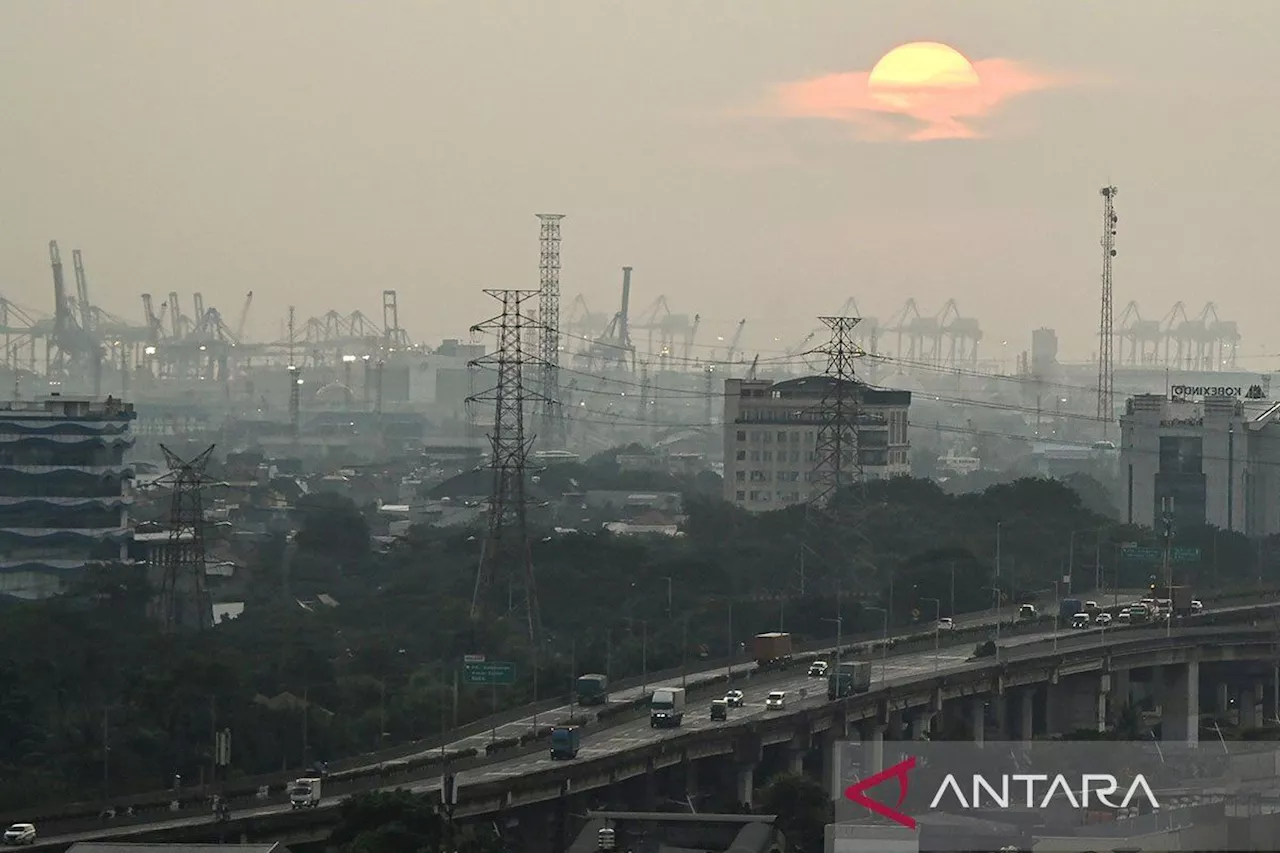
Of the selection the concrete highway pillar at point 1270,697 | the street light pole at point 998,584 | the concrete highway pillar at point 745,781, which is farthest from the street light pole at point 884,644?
the concrete highway pillar at point 745,781

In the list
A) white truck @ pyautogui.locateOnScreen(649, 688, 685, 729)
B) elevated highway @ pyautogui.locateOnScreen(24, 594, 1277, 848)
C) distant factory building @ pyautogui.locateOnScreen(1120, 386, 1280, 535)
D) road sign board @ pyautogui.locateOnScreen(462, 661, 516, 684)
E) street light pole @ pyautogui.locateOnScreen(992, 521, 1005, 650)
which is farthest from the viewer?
distant factory building @ pyautogui.locateOnScreen(1120, 386, 1280, 535)

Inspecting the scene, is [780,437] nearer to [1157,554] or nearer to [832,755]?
[1157,554]

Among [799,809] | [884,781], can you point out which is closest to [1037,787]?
[884,781]

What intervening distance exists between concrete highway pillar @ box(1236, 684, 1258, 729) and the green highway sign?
10332 millimetres

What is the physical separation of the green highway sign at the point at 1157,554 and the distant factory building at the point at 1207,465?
29.0 ft

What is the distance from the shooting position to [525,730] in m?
31.5

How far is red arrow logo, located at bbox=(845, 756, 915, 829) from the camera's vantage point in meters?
19.4

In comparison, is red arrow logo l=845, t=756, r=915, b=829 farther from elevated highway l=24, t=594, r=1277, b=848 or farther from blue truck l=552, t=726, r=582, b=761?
blue truck l=552, t=726, r=582, b=761

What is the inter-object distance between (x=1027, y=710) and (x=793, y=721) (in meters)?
7.52

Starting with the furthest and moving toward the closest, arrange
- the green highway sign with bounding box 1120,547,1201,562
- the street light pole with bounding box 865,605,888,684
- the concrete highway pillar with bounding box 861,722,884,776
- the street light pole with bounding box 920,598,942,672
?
1. the green highway sign with bounding box 1120,547,1201,562
2. the street light pole with bounding box 920,598,942,672
3. the street light pole with bounding box 865,605,888,684
4. the concrete highway pillar with bounding box 861,722,884,776

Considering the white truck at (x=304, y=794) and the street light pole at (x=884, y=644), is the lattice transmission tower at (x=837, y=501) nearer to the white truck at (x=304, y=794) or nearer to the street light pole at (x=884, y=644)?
the street light pole at (x=884, y=644)

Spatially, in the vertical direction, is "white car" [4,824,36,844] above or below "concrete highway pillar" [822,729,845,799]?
above

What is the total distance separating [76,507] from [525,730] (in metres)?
28.8

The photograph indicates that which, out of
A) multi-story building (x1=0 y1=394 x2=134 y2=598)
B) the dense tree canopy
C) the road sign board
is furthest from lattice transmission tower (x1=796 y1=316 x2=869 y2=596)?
the road sign board
